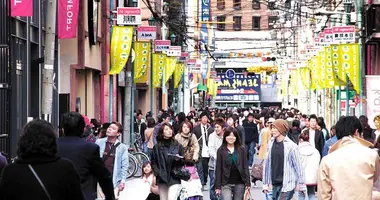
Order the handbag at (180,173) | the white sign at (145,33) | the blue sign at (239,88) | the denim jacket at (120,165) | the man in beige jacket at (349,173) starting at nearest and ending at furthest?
the man in beige jacket at (349,173), the denim jacket at (120,165), the handbag at (180,173), the white sign at (145,33), the blue sign at (239,88)

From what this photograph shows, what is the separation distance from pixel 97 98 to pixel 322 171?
84.1 feet

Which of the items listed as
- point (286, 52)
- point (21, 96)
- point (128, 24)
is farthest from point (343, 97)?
point (286, 52)

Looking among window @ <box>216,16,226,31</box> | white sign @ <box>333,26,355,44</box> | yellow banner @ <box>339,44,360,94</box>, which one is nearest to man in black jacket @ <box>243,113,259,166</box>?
yellow banner @ <box>339,44,360,94</box>

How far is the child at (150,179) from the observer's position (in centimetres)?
1434

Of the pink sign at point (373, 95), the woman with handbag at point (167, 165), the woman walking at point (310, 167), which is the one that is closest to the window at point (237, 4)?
the pink sign at point (373, 95)

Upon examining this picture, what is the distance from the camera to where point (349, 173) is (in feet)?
30.1

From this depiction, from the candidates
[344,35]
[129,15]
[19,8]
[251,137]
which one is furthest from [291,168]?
[344,35]

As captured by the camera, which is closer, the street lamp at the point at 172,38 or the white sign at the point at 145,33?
the white sign at the point at 145,33

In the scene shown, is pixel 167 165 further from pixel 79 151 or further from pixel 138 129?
pixel 138 129

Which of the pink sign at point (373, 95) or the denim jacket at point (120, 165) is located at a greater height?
the pink sign at point (373, 95)

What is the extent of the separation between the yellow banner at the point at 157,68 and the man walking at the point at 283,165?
2678 centimetres

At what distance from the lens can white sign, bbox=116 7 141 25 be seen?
1117 inches

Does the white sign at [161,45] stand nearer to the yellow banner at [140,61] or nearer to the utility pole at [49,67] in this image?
the yellow banner at [140,61]

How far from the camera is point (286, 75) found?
284 ft
